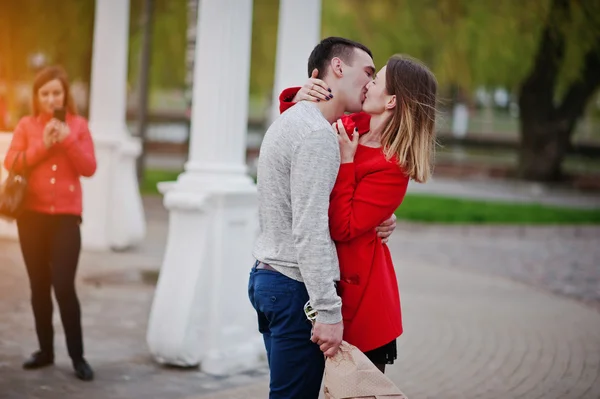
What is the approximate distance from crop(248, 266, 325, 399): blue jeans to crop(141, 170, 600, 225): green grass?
508 inches

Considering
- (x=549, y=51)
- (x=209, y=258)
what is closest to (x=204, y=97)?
(x=209, y=258)

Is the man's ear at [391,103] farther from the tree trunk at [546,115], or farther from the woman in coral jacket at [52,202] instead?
the tree trunk at [546,115]

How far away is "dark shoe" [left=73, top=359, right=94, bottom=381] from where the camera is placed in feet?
19.9

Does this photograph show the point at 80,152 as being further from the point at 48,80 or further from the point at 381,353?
the point at 381,353

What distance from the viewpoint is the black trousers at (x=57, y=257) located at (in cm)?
603

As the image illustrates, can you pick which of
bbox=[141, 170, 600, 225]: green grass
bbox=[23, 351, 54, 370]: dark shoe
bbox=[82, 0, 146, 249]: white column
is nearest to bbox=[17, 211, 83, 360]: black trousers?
bbox=[23, 351, 54, 370]: dark shoe

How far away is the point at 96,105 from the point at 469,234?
7.23 meters

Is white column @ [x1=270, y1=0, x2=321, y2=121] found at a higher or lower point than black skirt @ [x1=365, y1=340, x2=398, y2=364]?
higher

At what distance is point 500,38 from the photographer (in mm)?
20125

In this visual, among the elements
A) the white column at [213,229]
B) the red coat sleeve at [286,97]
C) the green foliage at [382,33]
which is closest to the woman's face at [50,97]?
the white column at [213,229]

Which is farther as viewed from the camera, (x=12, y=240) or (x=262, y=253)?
(x=12, y=240)

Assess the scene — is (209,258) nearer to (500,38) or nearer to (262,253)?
(262,253)

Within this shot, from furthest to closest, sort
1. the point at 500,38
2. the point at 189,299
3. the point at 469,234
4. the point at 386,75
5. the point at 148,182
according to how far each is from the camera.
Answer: the point at 148,182, the point at 500,38, the point at 469,234, the point at 189,299, the point at 386,75

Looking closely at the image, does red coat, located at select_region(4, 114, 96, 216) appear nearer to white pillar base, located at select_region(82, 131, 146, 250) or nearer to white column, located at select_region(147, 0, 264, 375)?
white column, located at select_region(147, 0, 264, 375)
